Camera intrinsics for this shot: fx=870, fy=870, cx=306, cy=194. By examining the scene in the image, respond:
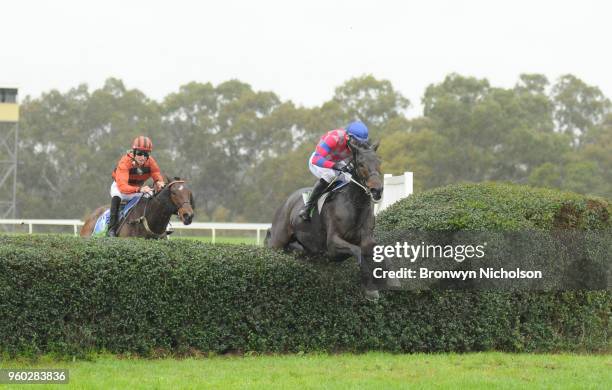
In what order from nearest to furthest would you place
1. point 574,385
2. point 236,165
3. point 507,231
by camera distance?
point 574,385
point 507,231
point 236,165

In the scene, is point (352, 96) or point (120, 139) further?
point (352, 96)

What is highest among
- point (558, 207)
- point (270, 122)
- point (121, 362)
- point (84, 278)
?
point (270, 122)

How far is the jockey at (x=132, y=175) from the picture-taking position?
10.9 m

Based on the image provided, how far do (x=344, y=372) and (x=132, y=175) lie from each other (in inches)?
200

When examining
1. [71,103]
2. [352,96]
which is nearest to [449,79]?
[352,96]

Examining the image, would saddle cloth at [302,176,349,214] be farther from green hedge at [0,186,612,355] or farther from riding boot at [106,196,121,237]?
riding boot at [106,196,121,237]

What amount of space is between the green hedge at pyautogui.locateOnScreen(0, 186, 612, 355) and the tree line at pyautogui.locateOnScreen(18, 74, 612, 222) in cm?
→ 3911

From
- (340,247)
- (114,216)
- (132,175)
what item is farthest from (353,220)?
(114,216)

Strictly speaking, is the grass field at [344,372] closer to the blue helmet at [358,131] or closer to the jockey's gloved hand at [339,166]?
the jockey's gloved hand at [339,166]

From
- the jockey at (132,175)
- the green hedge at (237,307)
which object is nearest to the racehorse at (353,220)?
the green hedge at (237,307)

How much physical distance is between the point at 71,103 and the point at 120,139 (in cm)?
611

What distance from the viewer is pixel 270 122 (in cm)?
5816

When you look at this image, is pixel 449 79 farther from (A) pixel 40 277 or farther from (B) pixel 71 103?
(A) pixel 40 277

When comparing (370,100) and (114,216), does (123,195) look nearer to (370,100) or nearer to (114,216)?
(114,216)
